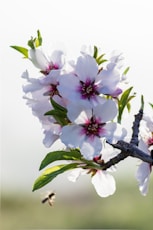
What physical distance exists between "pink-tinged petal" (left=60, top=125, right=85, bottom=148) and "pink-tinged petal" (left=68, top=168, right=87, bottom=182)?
15 centimetres

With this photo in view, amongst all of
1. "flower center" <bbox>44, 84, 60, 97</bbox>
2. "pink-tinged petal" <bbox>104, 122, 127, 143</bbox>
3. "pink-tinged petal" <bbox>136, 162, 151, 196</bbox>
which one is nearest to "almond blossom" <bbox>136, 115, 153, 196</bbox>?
"pink-tinged petal" <bbox>136, 162, 151, 196</bbox>

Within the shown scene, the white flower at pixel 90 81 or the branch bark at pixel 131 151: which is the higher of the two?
the white flower at pixel 90 81

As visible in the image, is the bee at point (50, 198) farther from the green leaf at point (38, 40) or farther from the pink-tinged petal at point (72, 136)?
the green leaf at point (38, 40)

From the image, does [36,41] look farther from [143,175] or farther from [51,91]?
[143,175]

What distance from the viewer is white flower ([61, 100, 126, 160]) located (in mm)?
1155

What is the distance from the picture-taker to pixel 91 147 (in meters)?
1.17

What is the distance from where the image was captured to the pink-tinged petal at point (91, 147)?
3.79 feet

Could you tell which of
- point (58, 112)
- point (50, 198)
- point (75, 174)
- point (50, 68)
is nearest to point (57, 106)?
point (58, 112)

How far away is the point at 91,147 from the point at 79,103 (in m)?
0.10

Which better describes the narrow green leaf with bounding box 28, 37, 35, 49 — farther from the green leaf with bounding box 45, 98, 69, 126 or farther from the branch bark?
the branch bark

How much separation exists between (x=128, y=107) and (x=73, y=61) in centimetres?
17

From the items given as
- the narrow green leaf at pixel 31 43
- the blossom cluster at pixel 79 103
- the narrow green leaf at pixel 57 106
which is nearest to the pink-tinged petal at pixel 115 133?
the blossom cluster at pixel 79 103

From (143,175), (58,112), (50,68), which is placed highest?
(50,68)

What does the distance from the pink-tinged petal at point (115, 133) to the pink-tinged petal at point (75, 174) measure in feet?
0.57
